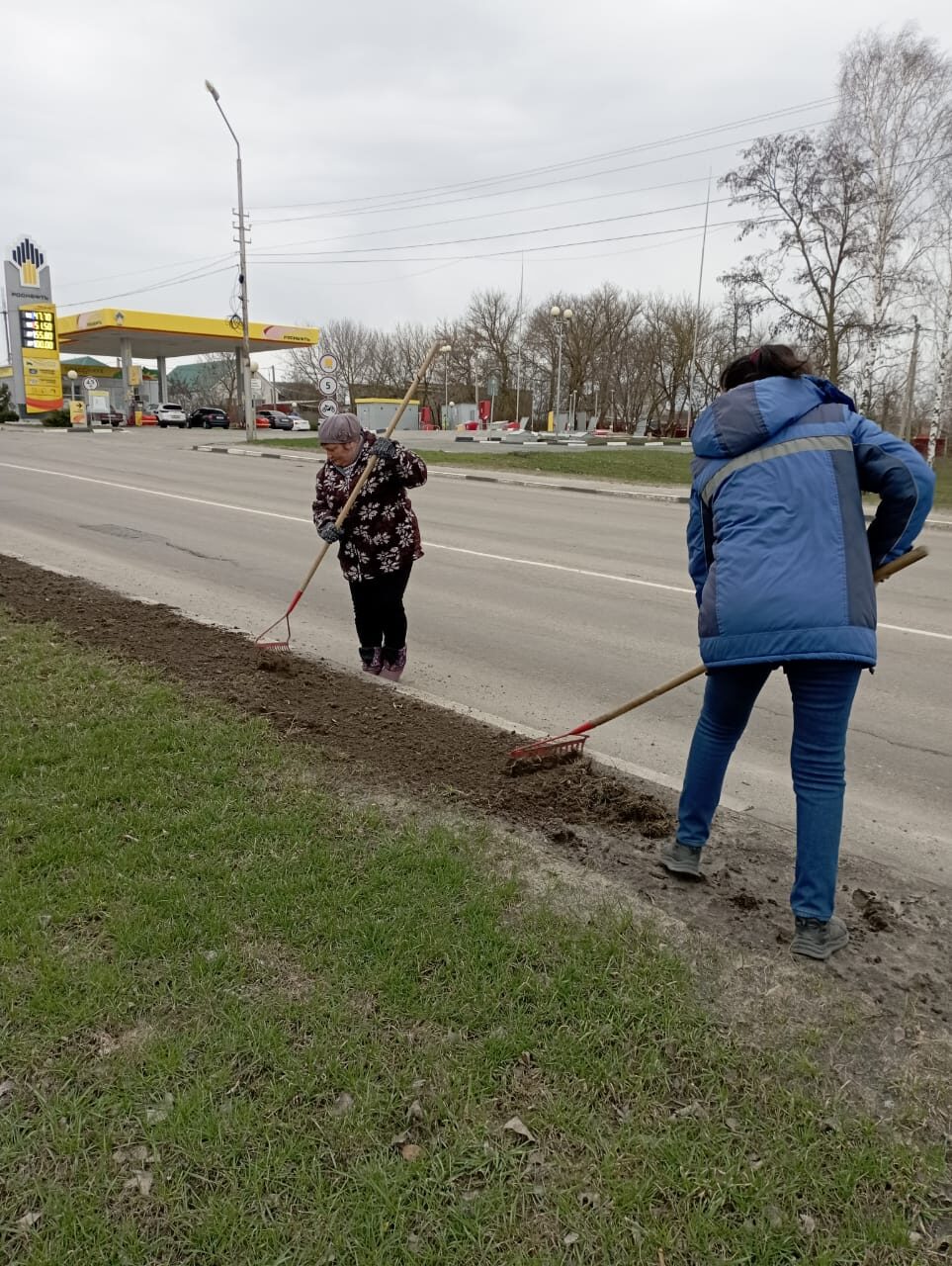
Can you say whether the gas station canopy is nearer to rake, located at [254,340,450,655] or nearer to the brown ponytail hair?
rake, located at [254,340,450,655]

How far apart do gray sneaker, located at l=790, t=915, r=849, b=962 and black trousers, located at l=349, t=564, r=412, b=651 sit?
3.39 m

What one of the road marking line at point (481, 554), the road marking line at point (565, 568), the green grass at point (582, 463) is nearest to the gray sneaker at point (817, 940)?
the road marking line at point (481, 554)

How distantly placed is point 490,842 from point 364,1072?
3.98 ft

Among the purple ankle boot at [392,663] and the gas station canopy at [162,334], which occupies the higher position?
the gas station canopy at [162,334]

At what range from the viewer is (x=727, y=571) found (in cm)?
268

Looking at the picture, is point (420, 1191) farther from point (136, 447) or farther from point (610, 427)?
point (610, 427)

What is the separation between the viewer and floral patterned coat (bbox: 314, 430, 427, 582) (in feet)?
17.8

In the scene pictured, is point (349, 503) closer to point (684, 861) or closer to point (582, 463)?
point (684, 861)

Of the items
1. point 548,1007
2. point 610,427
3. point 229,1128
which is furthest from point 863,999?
point 610,427

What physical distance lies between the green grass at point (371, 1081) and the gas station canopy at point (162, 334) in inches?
1695

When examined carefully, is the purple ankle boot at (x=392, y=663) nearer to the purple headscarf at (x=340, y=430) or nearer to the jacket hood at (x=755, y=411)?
the purple headscarf at (x=340, y=430)

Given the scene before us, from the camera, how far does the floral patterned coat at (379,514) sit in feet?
17.8

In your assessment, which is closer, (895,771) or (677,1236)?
(677,1236)

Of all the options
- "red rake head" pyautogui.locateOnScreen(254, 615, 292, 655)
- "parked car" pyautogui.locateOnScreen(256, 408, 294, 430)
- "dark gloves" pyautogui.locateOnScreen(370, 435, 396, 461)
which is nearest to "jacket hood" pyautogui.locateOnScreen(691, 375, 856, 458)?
"dark gloves" pyautogui.locateOnScreen(370, 435, 396, 461)
